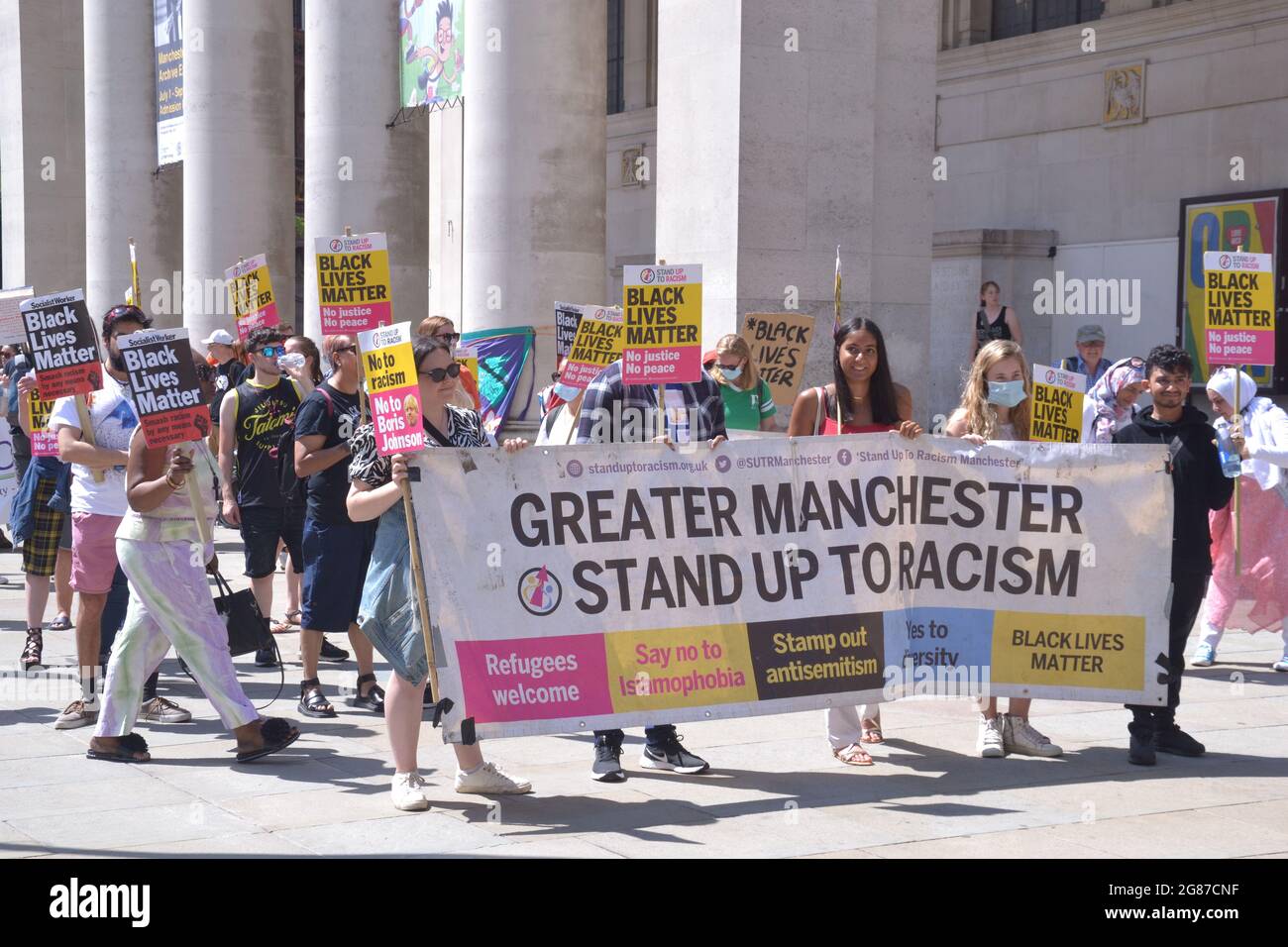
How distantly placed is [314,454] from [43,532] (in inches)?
115

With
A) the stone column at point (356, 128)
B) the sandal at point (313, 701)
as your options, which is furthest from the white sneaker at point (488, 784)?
the stone column at point (356, 128)

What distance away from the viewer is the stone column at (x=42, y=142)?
30.7m

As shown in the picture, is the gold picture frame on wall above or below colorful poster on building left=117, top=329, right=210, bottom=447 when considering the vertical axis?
above

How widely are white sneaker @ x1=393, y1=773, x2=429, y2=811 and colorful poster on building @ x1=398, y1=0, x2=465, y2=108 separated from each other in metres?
13.3

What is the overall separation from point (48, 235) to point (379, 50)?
14261 mm

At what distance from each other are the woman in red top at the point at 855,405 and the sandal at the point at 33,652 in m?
5.26

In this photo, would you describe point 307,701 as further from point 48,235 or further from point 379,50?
point 48,235

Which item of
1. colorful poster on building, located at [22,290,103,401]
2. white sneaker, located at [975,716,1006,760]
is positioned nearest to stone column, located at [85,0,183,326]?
colorful poster on building, located at [22,290,103,401]

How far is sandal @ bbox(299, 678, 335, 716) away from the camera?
862 cm

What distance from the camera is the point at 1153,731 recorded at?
7.44 meters

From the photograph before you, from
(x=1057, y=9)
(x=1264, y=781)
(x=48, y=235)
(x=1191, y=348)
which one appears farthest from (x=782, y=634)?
(x=48, y=235)

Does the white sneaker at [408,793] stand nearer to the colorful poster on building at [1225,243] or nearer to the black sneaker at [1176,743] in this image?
the black sneaker at [1176,743]

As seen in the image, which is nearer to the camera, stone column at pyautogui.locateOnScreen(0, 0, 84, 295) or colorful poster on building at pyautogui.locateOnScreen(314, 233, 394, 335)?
colorful poster on building at pyautogui.locateOnScreen(314, 233, 394, 335)

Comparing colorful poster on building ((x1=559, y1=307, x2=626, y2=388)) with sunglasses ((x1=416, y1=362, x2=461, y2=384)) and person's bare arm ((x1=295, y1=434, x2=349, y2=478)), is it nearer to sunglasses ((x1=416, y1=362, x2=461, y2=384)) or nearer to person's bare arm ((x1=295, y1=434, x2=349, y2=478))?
person's bare arm ((x1=295, y1=434, x2=349, y2=478))
